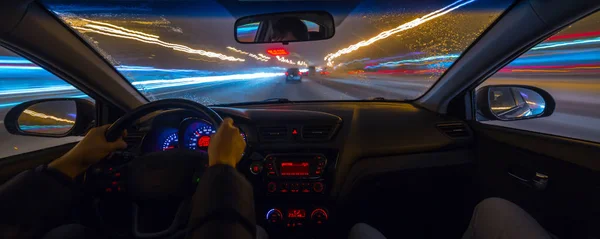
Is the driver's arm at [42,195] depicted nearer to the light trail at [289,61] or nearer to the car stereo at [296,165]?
the car stereo at [296,165]

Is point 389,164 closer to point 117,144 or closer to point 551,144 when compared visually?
point 551,144

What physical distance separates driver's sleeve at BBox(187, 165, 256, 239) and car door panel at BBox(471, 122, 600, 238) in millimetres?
2233

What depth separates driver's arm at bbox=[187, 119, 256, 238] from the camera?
1.46 meters

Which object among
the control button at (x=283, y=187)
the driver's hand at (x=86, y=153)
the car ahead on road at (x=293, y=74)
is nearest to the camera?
the driver's hand at (x=86, y=153)

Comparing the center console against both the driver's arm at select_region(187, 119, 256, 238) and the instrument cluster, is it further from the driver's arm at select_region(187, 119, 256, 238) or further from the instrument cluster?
the driver's arm at select_region(187, 119, 256, 238)

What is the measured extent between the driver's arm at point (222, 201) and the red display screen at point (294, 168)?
5.12ft

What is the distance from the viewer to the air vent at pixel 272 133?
11.2 ft

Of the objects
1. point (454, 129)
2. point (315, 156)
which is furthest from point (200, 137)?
point (454, 129)

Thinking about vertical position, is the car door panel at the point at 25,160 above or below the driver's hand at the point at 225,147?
below

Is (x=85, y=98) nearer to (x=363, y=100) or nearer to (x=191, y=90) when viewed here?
(x=191, y=90)

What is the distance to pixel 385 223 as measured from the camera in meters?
3.58

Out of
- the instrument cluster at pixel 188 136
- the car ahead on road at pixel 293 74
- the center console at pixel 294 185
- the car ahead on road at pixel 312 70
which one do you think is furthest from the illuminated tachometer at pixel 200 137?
the car ahead on road at pixel 312 70

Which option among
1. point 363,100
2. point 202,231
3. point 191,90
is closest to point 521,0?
point 363,100

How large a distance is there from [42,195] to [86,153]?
0.36 m
